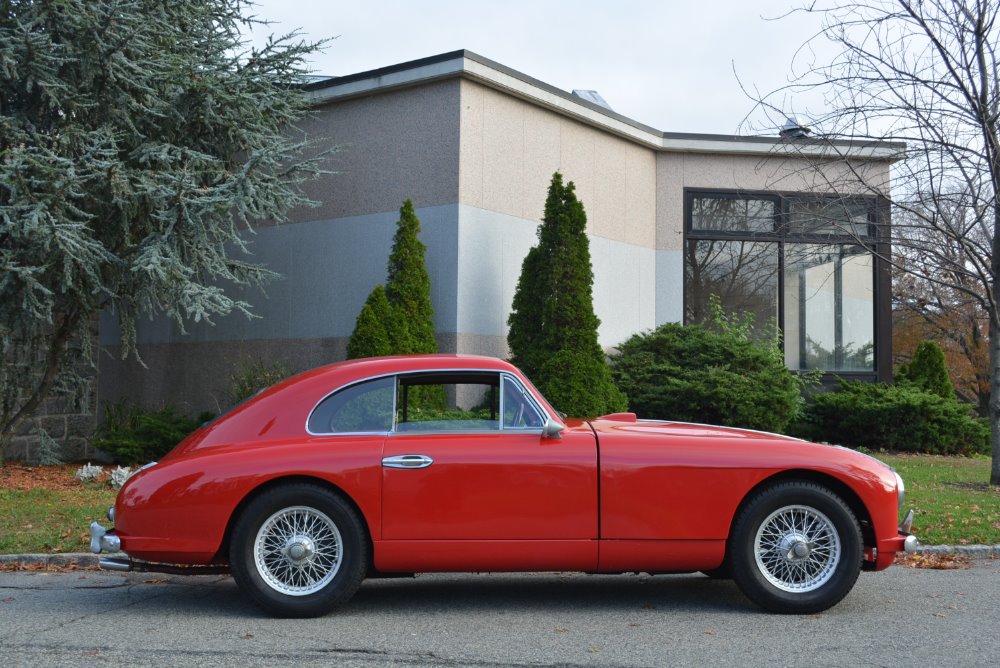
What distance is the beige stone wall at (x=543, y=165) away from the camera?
42.9 ft

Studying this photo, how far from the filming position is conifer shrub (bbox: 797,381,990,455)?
50.1 ft

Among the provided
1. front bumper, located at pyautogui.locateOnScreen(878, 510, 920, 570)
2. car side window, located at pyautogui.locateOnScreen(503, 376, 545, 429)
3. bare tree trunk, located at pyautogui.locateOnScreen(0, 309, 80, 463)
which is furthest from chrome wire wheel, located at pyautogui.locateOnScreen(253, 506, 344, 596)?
bare tree trunk, located at pyautogui.locateOnScreen(0, 309, 80, 463)

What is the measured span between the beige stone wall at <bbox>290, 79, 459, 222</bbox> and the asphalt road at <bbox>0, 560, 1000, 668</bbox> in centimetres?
714

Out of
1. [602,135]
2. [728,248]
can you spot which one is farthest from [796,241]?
[602,135]

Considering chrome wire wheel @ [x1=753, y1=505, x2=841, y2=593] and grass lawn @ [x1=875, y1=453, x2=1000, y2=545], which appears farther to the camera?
grass lawn @ [x1=875, y1=453, x2=1000, y2=545]

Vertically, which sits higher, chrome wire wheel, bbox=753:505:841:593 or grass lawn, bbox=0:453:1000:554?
chrome wire wheel, bbox=753:505:841:593

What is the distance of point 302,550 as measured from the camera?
222 inches

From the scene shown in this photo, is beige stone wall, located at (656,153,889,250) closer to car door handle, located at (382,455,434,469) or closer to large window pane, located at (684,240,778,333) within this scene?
large window pane, located at (684,240,778,333)

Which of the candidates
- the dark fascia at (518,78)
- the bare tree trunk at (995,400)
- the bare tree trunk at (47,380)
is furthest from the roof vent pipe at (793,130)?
the bare tree trunk at (47,380)

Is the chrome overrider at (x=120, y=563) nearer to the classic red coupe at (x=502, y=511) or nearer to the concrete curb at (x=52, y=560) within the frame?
the classic red coupe at (x=502, y=511)

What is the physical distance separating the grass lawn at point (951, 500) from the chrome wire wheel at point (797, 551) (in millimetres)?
2628

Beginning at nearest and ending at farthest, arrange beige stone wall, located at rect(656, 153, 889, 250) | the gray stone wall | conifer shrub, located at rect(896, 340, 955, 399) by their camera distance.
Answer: the gray stone wall, beige stone wall, located at rect(656, 153, 889, 250), conifer shrub, located at rect(896, 340, 955, 399)

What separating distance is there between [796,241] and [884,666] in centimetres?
1222

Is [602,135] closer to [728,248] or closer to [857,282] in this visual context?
[728,248]
